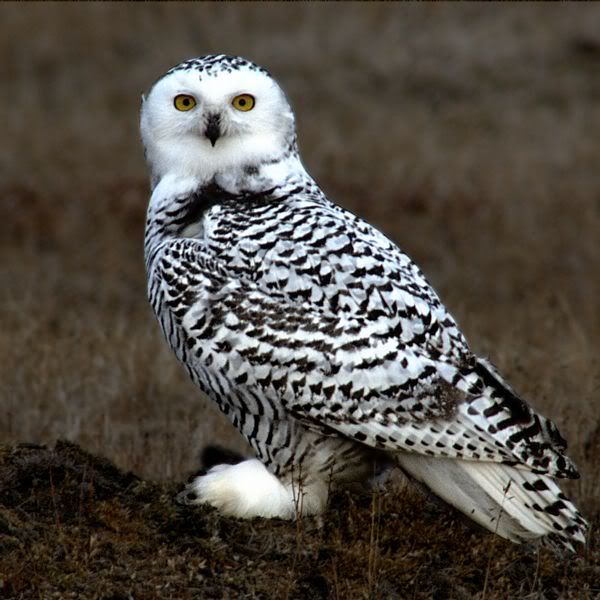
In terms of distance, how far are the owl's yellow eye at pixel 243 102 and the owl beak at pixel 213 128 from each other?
104mm

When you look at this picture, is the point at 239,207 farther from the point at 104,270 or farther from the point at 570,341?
the point at 104,270

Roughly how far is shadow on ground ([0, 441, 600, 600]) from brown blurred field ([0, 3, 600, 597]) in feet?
3.83

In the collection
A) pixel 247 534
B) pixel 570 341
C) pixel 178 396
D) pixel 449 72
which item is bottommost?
pixel 247 534

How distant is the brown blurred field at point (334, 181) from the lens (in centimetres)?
756

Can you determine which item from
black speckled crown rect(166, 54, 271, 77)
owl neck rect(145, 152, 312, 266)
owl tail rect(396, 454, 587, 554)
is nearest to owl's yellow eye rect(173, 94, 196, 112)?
black speckled crown rect(166, 54, 271, 77)

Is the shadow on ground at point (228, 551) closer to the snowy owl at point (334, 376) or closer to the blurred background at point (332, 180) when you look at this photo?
the snowy owl at point (334, 376)

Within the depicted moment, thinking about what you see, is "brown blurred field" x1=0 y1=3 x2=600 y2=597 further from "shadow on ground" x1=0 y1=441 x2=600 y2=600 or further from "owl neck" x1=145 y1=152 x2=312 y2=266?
"owl neck" x1=145 y1=152 x2=312 y2=266

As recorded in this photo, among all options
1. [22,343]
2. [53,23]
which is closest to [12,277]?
[22,343]

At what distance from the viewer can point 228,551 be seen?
4922mm

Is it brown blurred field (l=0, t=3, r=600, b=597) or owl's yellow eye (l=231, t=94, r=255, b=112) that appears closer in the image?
owl's yellow eye (l=231, t=94, r=255, b=112)

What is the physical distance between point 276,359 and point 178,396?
2.94 meters

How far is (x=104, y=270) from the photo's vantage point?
1236 cm

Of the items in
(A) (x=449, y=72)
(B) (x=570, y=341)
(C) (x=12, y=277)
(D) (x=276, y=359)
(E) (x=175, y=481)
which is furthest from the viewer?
(A) (x=449, y=72)

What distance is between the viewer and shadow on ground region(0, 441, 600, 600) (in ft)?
15.2
